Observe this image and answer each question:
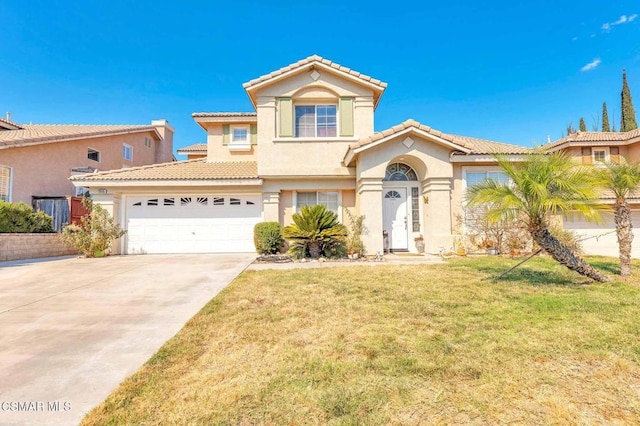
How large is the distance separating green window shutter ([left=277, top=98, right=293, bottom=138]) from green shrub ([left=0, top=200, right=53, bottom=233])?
1099 centimetres

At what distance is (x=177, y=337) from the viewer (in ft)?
13.7

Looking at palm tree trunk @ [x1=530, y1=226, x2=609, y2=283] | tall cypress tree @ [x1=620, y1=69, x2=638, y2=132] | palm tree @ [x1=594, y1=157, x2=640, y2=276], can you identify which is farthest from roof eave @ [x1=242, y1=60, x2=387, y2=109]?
tall cypress tree @ [x1=620, y1=69, x2=638, y2=132]

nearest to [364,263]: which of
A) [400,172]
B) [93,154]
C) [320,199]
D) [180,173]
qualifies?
[320,199]

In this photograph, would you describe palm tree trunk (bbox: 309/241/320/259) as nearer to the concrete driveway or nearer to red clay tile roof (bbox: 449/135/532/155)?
A: the concrete driveway

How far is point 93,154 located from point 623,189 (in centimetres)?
2505

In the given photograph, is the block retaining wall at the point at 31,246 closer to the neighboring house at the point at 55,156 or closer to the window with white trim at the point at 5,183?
the neighboring house at the point at 55,156

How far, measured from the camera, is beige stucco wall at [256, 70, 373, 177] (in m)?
13.8

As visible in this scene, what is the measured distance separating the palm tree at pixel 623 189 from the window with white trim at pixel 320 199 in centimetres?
896

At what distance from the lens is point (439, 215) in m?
12.6

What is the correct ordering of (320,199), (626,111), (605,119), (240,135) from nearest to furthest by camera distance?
(320,199) → (240,135) → (626,111) → (605,119)

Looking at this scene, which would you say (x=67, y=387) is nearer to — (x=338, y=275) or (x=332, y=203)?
(x=338, y=275)

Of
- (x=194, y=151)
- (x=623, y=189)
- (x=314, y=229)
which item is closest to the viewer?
(x=623, y=189)

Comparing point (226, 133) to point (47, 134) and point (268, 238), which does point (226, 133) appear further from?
point (47, 134)

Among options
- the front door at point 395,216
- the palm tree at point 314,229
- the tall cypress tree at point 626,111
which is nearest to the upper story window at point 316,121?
the front door at point 395,216
